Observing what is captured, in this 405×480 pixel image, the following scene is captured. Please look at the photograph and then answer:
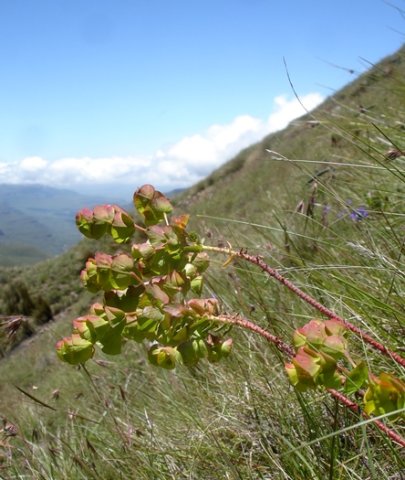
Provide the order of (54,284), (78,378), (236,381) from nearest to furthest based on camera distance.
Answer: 1. (236,381)
2. (78,378)
3. (54,284)

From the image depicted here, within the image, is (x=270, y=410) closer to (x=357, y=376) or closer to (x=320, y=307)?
(x=320, y=307)

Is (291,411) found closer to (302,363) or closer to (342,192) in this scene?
(302,363)

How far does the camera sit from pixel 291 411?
4.89ft

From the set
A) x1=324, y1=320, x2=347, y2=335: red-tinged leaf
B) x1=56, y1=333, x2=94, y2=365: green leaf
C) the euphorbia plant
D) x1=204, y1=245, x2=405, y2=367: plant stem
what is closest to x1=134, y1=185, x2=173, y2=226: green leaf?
the euphorbia plant

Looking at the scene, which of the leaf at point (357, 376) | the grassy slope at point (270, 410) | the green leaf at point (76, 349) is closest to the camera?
the leaf at point (357, 376)

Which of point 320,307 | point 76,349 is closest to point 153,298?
point 76,349

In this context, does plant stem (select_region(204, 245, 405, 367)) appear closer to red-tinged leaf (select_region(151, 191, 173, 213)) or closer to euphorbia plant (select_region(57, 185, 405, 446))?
euphorbia plant (select_region(57, 185, 405, 446))

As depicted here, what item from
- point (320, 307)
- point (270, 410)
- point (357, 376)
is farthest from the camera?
point (270, 410)

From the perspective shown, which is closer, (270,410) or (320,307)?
(320,307)

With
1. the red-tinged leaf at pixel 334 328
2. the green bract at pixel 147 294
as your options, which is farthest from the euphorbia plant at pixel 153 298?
the red-tinged leaf at pixel 334 328

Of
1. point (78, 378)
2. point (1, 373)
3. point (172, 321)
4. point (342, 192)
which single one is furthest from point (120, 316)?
point (1, 373)

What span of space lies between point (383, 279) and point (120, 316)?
1.12m

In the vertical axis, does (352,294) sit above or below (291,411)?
above

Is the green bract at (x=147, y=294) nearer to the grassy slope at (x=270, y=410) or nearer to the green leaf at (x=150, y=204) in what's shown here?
the green leaf at (x=150, y=204)
